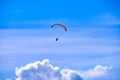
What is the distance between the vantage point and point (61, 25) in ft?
137

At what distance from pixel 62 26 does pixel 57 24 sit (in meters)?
1.28

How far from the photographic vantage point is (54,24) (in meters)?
41.8

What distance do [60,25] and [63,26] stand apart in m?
0.68

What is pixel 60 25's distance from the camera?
42031 mm

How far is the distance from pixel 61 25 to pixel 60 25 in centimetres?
25

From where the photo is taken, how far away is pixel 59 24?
140ft

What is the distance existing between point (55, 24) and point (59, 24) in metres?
0.92

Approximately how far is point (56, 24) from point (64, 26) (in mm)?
1800

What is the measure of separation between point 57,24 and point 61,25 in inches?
42.9

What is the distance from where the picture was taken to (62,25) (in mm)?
41906

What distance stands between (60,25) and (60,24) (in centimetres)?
37

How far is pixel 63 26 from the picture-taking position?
42.1m

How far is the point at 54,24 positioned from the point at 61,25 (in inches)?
59.0

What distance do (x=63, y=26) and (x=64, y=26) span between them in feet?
0.92
